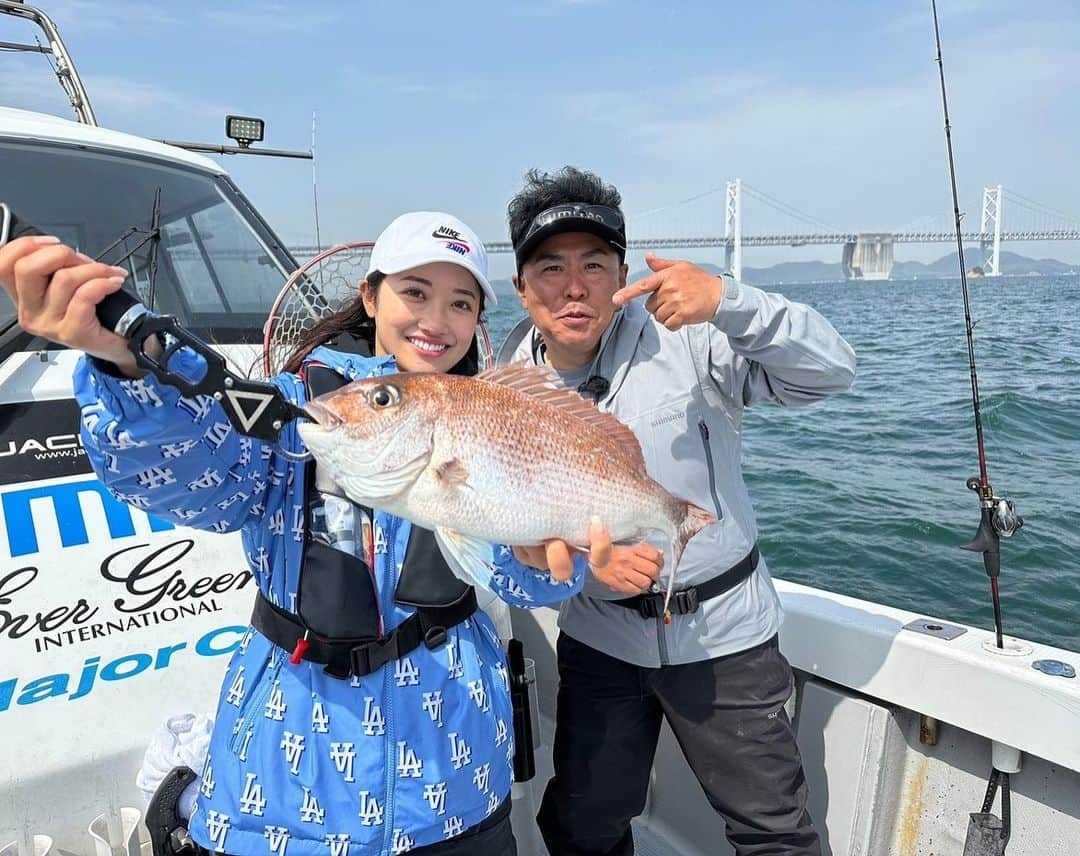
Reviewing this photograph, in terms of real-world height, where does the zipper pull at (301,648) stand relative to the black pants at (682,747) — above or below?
above

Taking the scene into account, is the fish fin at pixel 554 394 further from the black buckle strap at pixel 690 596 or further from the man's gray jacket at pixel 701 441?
the black buckle strap at pixel 690 596

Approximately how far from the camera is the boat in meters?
2.26

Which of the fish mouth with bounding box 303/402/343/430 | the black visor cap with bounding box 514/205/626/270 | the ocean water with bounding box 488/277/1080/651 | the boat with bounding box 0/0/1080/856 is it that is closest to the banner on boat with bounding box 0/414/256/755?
the boat with bounding box 0/0/1080/856

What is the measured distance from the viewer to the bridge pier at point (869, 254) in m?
88.0

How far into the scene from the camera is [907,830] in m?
2.92

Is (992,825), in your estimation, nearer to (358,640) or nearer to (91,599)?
(358,640)

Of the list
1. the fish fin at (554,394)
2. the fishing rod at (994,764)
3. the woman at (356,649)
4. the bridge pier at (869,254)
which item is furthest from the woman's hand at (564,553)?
the bridge pier at (869,254)

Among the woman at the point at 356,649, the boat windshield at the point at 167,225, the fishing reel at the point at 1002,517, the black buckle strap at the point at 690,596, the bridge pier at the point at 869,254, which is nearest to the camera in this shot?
the woman at the point at 356,649

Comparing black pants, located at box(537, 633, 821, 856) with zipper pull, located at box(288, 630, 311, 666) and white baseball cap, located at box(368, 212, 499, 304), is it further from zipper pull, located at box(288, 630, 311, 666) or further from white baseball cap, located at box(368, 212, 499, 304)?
white baseball cap, located at box(368, 212, 499, 304)

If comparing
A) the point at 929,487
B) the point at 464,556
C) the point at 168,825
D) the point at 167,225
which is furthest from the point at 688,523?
the point at 929,487

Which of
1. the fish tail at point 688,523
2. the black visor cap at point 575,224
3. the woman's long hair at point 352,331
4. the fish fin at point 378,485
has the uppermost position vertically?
the black visor cap at point 575,224

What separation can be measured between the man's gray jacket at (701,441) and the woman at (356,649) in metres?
0.71

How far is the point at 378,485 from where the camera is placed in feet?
5.24

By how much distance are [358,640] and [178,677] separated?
1.06 metres
